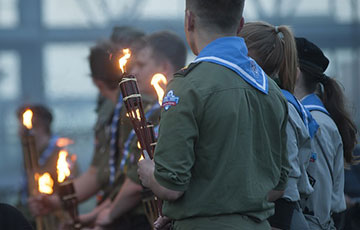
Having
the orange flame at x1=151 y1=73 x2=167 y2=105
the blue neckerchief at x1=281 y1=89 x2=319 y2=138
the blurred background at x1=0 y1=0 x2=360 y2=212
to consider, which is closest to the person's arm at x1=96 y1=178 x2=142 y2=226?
the orange flame at x1=151 y1=73 x2=167 y2=105

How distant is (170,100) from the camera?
8.16 feet

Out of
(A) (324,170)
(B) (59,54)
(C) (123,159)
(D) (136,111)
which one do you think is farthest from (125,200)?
(B) (59,54)

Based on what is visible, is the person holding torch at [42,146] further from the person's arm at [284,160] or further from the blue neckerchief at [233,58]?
the blue neckerchief at [233,58]

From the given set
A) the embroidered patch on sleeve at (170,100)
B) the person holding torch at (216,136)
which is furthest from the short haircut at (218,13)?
the embroidered patch on sleeve at (170,100)

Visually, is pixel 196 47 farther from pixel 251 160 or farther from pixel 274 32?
pixel 274 32

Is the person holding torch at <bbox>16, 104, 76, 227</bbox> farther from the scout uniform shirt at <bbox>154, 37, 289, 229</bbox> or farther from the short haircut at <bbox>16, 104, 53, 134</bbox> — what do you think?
the scout uniform shirt at <bbox>154, 37, 289, 229</bbox>

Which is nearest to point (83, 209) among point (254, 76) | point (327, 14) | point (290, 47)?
point (327, 14)

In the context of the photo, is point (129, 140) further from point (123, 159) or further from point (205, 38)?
point (205, 38)

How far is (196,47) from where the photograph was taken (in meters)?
2.70

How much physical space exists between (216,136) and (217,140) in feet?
0.05

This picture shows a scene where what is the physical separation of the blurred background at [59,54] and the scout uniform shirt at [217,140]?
18.6 ft

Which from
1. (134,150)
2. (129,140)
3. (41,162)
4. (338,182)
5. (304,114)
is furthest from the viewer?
(41,162)

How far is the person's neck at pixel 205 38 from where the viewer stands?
2.65 metres

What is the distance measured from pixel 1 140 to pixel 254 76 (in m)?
6.10
